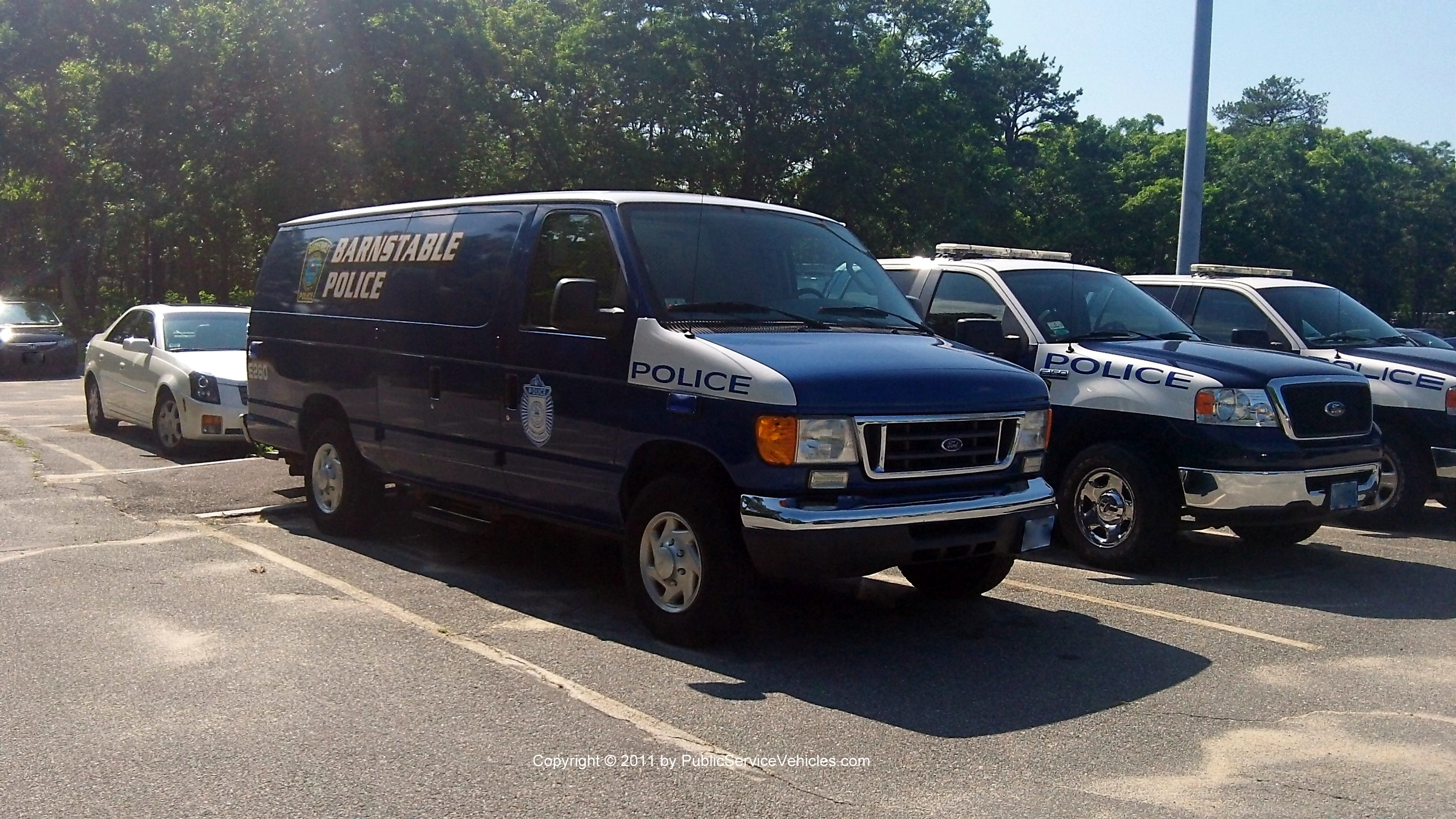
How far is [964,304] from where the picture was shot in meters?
9.53

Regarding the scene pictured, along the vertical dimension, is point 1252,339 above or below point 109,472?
above

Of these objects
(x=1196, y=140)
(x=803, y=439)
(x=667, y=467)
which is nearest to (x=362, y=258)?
(x=667, y=467)

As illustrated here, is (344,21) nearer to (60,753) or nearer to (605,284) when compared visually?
(605,284)

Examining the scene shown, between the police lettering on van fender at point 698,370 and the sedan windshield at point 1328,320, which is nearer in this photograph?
the police lettering on van fender at point 698,370

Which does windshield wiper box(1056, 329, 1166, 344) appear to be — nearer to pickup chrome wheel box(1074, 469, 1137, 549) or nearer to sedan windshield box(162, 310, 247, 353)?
pickup chrome wheel box(1074, 469, 1137, 549)

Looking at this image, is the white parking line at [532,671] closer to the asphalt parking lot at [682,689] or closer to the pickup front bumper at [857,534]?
the asphalt parking lot at [682,689]

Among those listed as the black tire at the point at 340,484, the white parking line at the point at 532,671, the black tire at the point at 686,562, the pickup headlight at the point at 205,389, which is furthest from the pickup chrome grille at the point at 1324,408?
the pickup headlight at the point at 205,389

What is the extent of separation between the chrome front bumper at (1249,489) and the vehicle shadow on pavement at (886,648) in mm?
1402

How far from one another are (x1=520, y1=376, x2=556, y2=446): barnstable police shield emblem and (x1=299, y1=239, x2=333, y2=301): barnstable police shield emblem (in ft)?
9.10

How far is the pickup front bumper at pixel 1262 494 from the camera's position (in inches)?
313

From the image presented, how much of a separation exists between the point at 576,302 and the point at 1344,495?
16.3 feet

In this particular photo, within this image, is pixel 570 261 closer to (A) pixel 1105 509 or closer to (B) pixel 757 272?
(B) pixel 757 272

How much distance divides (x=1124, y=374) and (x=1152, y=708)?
11.0ft

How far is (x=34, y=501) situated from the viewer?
33.7ft
